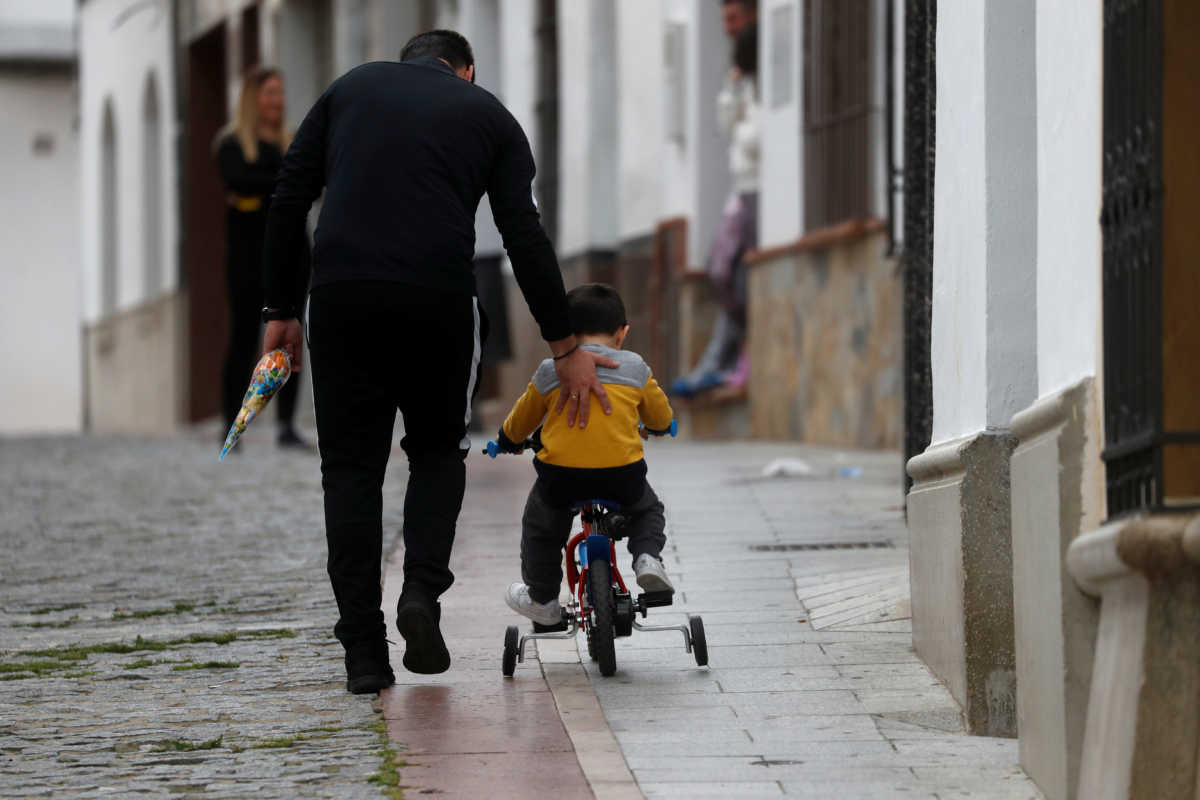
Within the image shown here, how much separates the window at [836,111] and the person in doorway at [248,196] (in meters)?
3.41

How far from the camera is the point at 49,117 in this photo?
4809 cm

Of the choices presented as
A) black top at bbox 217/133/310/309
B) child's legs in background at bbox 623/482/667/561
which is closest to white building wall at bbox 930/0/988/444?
child's legs in background at bbox 623/482/667/561

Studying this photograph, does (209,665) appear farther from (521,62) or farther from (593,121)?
(521,62)

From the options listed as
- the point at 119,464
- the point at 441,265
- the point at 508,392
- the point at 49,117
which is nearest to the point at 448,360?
the point at 441,265

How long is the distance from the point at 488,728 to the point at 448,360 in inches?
39.1

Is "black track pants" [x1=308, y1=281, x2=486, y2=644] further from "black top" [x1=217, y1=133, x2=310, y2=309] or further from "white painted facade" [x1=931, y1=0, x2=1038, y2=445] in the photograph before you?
"black top" [x1=217, y1=133, x2=310, y2=309]

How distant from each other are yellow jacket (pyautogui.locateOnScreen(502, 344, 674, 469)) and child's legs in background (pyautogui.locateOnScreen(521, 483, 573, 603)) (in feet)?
0.71

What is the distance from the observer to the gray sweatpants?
687 cm

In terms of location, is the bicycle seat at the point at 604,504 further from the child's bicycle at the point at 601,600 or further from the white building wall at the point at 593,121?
the white building wall at the point at 593,121

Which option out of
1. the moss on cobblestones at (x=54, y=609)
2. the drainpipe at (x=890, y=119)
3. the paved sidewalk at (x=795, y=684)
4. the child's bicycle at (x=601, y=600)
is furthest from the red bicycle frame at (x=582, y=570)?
the drainpipe at (x=890, y=119)

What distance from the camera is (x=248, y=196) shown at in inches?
597

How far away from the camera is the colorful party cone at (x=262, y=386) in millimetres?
6504

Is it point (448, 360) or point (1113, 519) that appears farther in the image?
point (448, 360)

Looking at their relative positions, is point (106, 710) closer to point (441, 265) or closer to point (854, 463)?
point (441, 265)
